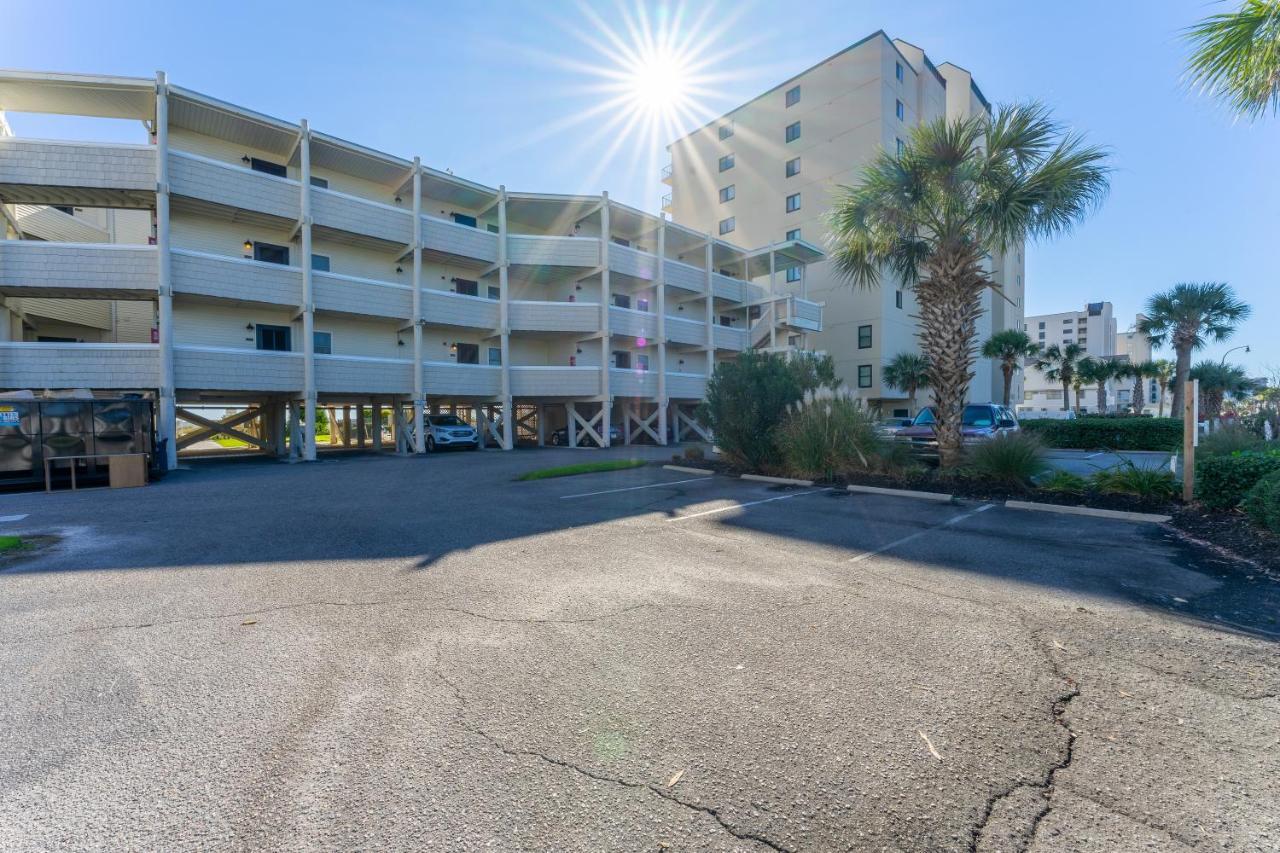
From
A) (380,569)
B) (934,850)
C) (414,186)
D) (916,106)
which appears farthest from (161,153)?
(916,106)

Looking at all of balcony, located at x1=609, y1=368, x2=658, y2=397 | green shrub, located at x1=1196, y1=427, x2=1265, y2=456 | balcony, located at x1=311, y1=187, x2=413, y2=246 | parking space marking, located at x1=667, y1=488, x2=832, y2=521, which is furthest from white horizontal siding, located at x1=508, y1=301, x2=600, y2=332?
green shrub, located at x1=1196, y1=427, x2=1265, y2=456

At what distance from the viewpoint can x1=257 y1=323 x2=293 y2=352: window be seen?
20000 mm

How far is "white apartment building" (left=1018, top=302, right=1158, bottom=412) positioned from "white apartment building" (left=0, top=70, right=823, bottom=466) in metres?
85.1

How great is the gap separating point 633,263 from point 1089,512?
21.8m

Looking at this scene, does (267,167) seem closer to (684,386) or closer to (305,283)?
(305,283)

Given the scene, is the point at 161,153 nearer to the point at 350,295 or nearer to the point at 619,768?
the point at 350,295

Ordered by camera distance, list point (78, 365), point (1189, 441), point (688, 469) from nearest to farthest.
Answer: point (1189, 441), point (688, 469), point (78, 365)

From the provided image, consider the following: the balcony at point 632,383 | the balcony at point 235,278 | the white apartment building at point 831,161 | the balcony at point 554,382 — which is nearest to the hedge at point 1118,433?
the white apartment building at point 831,161

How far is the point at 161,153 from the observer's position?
16.3 meters

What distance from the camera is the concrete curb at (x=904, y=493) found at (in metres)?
9.59

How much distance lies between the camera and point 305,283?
1894 cm

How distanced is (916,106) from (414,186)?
3412 cm

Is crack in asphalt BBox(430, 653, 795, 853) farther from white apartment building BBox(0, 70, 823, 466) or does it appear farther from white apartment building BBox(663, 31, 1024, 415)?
white apartment building BBox(663, 31, 1024, 415)

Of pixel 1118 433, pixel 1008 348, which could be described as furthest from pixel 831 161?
pixel 1118 433
